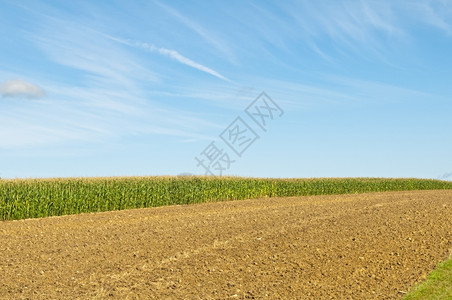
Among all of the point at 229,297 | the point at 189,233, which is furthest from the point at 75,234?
the point at 229,297

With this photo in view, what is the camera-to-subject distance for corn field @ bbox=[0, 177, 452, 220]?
2258 centimetres

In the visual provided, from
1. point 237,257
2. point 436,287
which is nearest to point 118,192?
point 237,257

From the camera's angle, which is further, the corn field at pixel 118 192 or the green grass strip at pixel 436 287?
the corn field at pixel 118 192

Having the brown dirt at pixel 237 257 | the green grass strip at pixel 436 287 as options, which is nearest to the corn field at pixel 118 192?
the brown dirt at pixel 237 257

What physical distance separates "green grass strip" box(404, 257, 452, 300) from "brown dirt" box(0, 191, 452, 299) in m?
0.21

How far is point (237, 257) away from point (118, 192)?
1621cm

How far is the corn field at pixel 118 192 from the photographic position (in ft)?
74.1

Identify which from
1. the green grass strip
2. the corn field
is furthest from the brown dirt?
the corn field

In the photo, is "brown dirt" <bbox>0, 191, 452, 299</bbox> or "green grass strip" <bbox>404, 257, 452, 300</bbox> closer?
"green grass strip" <bbox>404, 257, 452, 300</bbox>

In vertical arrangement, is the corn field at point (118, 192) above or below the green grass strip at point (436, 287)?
above

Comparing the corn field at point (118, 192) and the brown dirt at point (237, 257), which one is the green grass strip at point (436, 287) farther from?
the corn field at point (118, 192)

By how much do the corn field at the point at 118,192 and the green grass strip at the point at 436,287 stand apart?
18118 millimetres

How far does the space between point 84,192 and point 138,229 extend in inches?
405

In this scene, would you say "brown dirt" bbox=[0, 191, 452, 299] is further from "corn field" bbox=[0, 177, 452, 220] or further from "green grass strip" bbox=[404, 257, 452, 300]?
"corn field" bbox=[0, 177, 452, 220]
